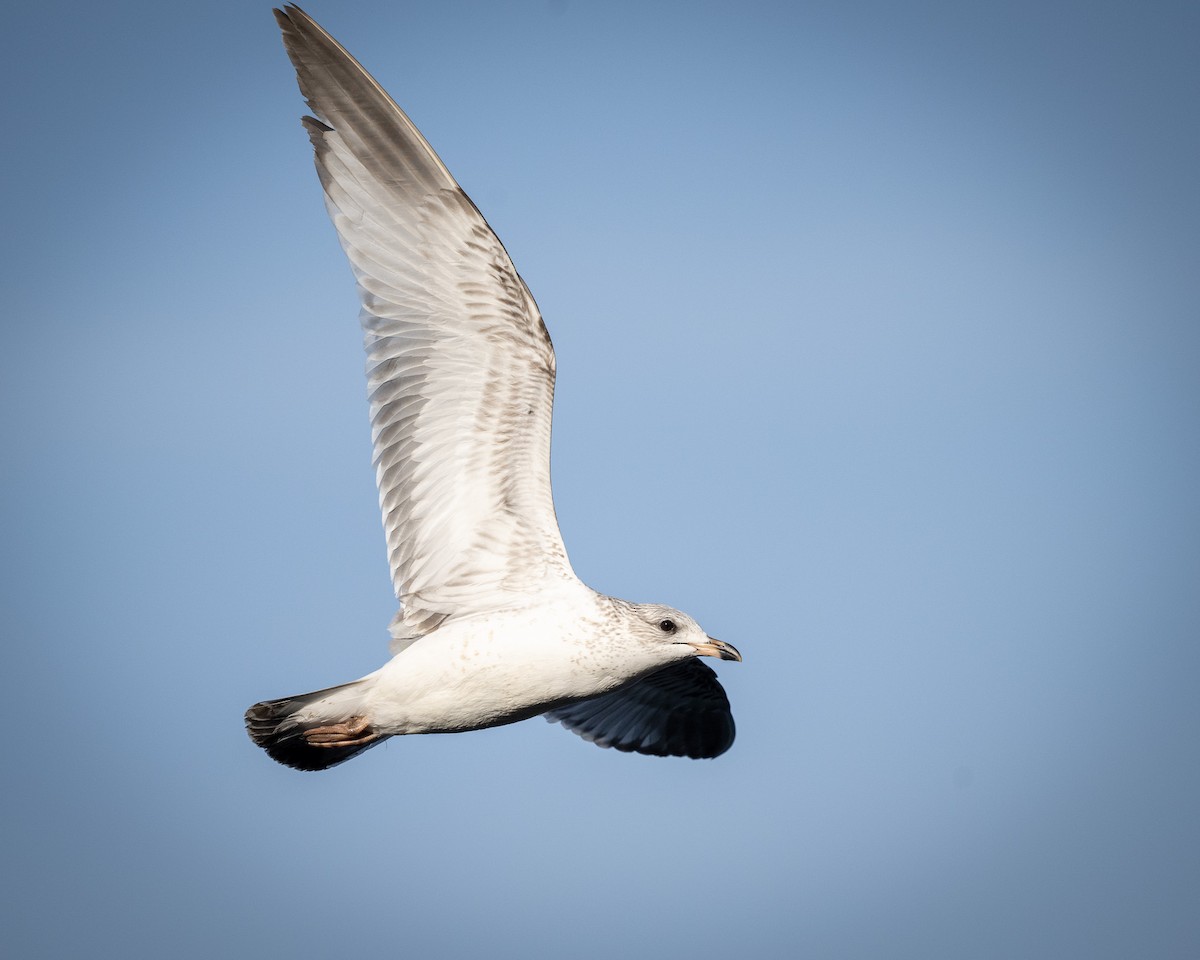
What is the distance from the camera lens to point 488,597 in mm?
8438

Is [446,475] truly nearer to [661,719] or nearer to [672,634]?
[672,634]

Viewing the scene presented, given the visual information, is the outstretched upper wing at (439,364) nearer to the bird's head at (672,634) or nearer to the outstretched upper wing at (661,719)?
the bird's head at (672,634)

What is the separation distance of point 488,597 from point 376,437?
49.1 inches

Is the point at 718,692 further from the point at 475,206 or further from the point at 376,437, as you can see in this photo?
the point at 475,206

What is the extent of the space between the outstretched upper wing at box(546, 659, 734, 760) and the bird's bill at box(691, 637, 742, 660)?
2307 mm

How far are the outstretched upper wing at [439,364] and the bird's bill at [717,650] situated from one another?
3.24 feet

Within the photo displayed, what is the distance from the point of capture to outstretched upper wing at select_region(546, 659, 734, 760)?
35.8 feet

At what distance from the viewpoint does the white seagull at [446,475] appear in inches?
316

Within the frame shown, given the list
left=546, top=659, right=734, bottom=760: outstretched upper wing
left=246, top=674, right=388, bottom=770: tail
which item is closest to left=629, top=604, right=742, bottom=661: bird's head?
left=246, top=674, right=388, bottom=770: tail

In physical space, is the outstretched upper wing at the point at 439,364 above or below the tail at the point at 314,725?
above

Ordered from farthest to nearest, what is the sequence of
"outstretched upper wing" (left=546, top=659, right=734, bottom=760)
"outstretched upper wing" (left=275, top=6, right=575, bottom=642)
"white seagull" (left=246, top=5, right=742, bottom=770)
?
"outstretched upper wing" (left=546, top=659, right=734, bottom=760) → "outstretched upper wing" (left=275, top=6, right=575, bottom=642) → "white seagull" (left=246, top=5, right=742, bottom=770)

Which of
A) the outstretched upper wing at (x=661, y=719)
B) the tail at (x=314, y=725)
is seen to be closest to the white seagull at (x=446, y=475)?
the tail at (x=314, y=725)

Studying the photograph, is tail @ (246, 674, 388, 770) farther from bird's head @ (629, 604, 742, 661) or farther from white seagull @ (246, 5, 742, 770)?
bird's head @ (629, 604, 742, 661)

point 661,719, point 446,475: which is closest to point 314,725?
point 446,475
